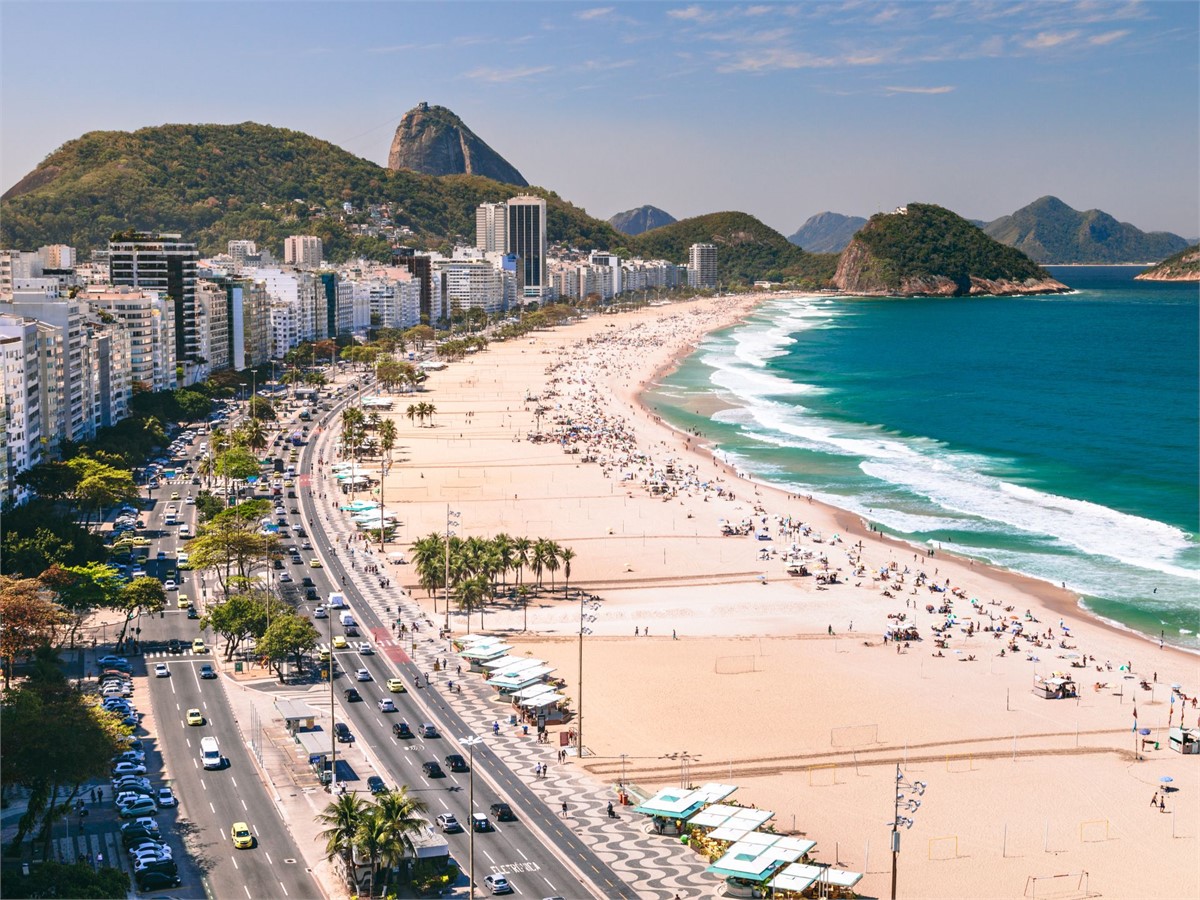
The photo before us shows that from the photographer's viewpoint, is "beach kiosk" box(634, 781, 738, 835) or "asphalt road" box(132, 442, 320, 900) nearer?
"asphalt road" box(132, 442, 320, 900)

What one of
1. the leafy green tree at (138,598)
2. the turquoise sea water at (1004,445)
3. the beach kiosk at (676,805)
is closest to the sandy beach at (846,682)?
the beach kiosk at (676,805)

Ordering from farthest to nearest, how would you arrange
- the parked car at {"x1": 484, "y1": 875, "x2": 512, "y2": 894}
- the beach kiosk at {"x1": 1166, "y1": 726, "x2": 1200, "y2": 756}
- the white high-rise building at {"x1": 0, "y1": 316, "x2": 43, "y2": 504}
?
the white high-rise building at {"x1": 0, "y1": 316, "x2": 43, "y2": 504}
the beach kiosk at {"x1": 1166, "y1": 726, "x2": 1200, "y2": 756}
the parked car at {"x1": 484, "y1": 875, "x2": 512, "y2": 894}

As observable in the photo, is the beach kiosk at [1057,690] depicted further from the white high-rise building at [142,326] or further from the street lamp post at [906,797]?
the white high-rise building at [142,326]

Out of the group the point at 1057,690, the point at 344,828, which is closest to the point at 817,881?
the point at 344,828

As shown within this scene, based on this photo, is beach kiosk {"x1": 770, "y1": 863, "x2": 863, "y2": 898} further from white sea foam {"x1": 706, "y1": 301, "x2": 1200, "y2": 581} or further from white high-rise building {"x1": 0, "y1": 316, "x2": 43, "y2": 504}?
white high-rise building {"x1": 0, "y1": 316, "x2": 43, "y2": 504}

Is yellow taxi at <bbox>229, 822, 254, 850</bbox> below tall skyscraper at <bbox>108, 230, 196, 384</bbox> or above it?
below

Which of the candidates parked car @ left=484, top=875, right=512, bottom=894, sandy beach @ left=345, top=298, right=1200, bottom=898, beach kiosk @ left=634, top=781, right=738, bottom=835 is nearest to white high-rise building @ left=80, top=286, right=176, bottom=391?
sandy beach @ left=345, top=298, right=1200, bottom=898
